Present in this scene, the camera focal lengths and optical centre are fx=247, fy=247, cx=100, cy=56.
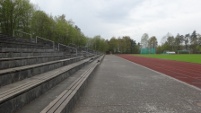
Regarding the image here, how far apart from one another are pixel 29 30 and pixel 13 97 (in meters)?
28.3

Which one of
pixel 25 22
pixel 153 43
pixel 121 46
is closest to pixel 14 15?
pixel 25 22

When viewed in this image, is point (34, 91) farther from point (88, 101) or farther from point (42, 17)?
point (42, 17)

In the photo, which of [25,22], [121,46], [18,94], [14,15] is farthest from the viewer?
[121,46]

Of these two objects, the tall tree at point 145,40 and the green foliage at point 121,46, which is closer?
the green foliage at point 121,46

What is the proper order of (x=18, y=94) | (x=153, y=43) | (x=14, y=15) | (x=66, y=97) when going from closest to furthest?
(x=18, y=94) < (x=66, y=97) < (x=14, y=15) < (x=153, y=43)

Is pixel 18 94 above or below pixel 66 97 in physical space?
above

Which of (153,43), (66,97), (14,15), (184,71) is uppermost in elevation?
(14,15)

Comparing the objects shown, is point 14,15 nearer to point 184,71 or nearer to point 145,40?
point 184,71

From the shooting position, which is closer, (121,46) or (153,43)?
(121,46)

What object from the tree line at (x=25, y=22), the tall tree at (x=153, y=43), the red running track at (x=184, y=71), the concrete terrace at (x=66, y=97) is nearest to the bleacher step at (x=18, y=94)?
the concrete terrace at (x=66, y=97)

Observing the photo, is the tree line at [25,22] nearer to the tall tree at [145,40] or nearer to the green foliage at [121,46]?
the green foliage at [121,46]

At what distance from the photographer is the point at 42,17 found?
32.9m

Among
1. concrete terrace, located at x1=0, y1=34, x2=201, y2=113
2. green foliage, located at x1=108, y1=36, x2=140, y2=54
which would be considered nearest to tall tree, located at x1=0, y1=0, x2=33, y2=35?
concrete terrace, located at x1=0, y1=34, x2=201, y2=113

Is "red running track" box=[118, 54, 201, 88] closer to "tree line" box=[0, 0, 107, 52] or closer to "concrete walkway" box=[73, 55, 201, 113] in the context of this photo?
"concrete walkway" box=[73, 55, 201, 113]
